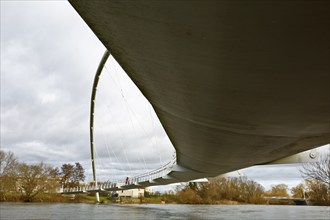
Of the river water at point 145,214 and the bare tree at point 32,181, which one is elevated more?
the bare tree at point 32,181

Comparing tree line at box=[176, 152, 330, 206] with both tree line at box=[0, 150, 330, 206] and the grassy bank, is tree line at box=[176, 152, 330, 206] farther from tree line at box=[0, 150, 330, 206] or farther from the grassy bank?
the grassy bank

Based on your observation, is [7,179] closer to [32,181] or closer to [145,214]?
[32,181]

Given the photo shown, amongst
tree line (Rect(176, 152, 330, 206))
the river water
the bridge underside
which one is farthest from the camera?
tree line (Rect(176, 152, 330, 206))

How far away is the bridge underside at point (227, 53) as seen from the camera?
237 centimetres

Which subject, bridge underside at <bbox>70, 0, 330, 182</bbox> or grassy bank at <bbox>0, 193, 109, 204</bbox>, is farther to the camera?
grassy bank at <bbox>0, 193, 109, 204</bbox>

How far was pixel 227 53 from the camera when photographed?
2.91 m

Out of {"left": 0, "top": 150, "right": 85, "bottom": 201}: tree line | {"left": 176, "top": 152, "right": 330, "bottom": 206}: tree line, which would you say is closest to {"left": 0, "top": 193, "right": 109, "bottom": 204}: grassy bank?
{"left": 0, "top": 150, "right": 85, "bottom": 201}: tree line

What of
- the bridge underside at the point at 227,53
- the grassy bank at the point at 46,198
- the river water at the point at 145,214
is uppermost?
the bridge underside at the point at 227,53

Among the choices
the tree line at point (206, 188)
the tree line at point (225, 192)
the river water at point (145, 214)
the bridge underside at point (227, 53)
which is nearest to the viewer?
the bridge underside at point (227, 53)

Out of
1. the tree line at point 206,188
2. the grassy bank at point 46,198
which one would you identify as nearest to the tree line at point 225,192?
the tree line at point 206,188

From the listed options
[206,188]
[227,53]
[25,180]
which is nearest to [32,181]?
[25,180]

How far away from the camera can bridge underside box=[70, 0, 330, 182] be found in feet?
7.77

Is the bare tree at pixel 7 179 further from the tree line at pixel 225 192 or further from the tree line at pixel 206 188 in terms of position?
the tree line at pixel 225 192

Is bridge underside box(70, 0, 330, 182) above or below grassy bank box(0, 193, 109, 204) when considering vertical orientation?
above
